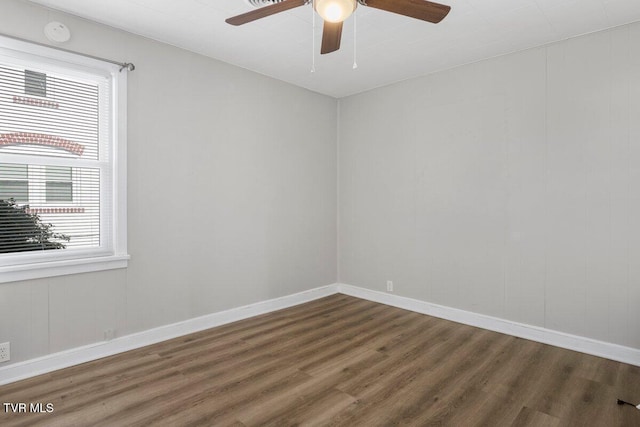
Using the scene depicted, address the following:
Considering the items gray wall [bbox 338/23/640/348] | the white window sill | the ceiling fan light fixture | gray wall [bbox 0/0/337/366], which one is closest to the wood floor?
gray wall [bbox 0/0/337/366]

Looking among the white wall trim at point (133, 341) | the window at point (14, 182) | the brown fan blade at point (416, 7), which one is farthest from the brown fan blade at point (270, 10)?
the white wall trim at point (133, 341)

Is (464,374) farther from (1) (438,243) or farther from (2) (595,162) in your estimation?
(2) (595,162)

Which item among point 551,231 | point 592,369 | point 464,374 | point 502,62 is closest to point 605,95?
point 502,62

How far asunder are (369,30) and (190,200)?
2.26 m

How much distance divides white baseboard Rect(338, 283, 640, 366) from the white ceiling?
2.64 meters

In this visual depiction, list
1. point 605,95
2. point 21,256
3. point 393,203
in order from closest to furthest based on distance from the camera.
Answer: point 21,256 < point 605,95 < point 393,203

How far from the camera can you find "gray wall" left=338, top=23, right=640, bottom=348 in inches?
117

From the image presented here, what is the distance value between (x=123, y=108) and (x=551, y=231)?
13.0 ft

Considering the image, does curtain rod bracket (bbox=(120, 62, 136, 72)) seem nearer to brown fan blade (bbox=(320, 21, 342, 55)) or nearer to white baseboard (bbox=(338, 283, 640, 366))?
brown fan blade (bbox=(320, 21, 342, 55))

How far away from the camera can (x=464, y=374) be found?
9.02 feet

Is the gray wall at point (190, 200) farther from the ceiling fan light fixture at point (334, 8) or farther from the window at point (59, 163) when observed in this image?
the ceiling fan light fixture at point (334, 8)

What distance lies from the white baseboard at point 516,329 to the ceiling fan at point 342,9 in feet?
9.57

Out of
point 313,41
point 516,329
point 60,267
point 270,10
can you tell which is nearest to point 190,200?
point 60,267

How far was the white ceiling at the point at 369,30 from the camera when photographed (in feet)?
8.79
